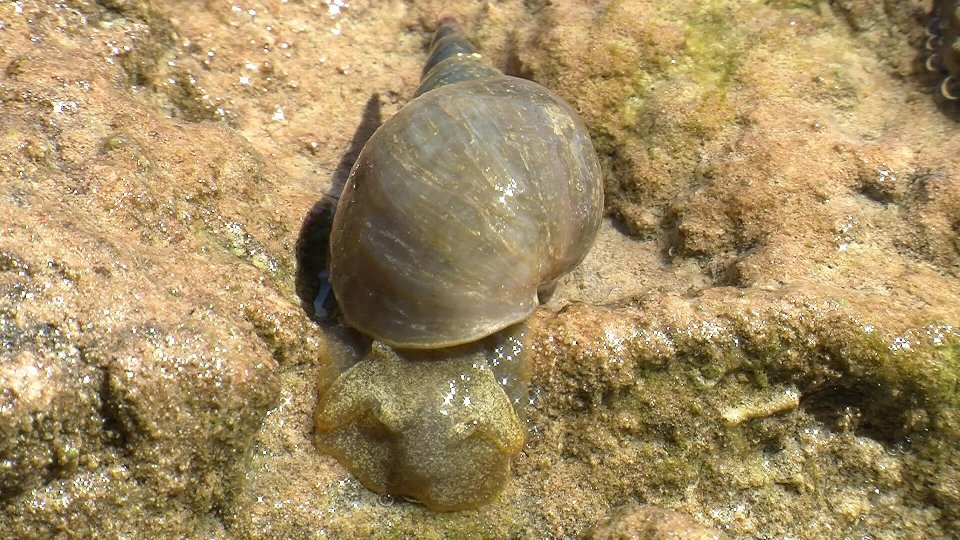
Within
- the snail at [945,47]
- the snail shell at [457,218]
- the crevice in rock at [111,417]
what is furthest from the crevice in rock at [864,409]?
the crevice in rock at [111,417]

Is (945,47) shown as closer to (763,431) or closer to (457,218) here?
(763,431)

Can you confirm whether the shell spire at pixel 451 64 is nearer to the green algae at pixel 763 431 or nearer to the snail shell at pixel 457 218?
the snail shell at pixel 457 218

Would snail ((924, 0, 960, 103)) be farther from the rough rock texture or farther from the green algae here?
the green algae

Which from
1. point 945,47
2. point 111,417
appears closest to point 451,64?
point 111,417

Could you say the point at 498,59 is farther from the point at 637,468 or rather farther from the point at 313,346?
the point at 637,468

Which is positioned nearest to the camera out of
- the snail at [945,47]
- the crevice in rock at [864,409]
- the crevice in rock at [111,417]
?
the crevice in rock at [111,417]

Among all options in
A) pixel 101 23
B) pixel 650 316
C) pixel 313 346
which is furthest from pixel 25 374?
pixel 650 316

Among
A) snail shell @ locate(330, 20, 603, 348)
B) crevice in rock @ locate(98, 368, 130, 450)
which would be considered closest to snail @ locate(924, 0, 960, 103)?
snail shell @ locate(330, 20, 603, 348)
